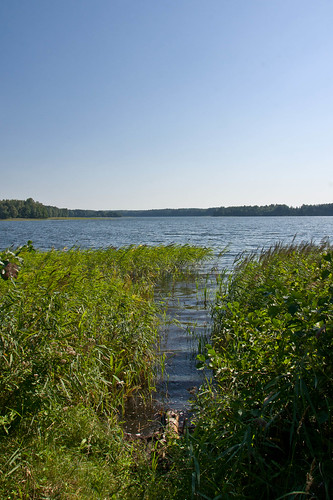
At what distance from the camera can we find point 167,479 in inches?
118

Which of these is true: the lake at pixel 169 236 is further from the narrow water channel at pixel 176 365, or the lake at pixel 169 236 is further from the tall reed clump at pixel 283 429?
the tall reed clump at pixel 283 429

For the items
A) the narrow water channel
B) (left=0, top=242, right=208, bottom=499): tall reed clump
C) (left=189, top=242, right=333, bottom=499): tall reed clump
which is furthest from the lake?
(left=189, top=242, right=333, bottom=499): tall reed clump

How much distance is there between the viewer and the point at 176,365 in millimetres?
6418

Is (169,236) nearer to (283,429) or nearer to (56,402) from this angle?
(56,402)

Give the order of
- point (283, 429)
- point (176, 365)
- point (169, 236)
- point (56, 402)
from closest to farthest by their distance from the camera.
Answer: point (283, 429)
point (56, 402)
point (176, 365)
point (169, 236)

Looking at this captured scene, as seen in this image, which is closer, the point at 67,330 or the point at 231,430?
the point at 231,430

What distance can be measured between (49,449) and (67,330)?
1.64m

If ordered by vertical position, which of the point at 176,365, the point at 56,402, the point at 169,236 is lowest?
the point at 176,365

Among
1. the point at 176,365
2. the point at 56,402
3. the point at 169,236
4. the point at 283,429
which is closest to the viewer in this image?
the point at 283,429

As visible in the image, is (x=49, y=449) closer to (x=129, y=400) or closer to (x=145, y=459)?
(x=145, y=459)

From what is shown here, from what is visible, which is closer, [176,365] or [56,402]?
[56,402]

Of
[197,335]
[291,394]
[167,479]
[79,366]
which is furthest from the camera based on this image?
[197,335]

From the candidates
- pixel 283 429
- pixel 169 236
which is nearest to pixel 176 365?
pixel 283 429

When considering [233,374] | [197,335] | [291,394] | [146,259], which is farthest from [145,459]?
[146,259]
